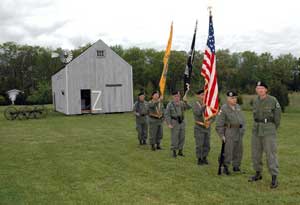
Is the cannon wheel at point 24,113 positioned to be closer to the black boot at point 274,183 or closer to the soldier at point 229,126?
the soldier at point 229,126

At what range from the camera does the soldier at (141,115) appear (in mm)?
12750

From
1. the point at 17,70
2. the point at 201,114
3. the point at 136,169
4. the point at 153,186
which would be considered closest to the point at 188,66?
the point at 201,114

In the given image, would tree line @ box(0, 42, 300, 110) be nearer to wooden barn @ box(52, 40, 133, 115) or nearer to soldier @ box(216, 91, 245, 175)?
wooden barn @ box(52, 40, 133, 115)

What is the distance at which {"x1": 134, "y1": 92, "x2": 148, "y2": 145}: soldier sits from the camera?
502 inches

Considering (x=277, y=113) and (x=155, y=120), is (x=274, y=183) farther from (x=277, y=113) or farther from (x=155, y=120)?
A: (x=155, y=120)

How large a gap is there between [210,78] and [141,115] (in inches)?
184

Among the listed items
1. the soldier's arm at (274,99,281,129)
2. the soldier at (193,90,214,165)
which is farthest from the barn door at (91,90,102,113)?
the soldier's arm at (274,99,281,129)

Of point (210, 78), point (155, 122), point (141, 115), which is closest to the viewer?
point (210, 78)

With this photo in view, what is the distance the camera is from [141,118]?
12.8m

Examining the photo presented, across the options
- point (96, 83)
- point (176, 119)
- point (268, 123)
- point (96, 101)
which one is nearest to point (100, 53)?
point (96, 83)

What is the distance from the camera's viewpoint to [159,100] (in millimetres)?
11727

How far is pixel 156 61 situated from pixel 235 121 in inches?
2302

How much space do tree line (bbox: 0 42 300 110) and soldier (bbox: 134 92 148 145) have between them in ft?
128

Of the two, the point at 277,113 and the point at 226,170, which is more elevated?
the point at 277,113
